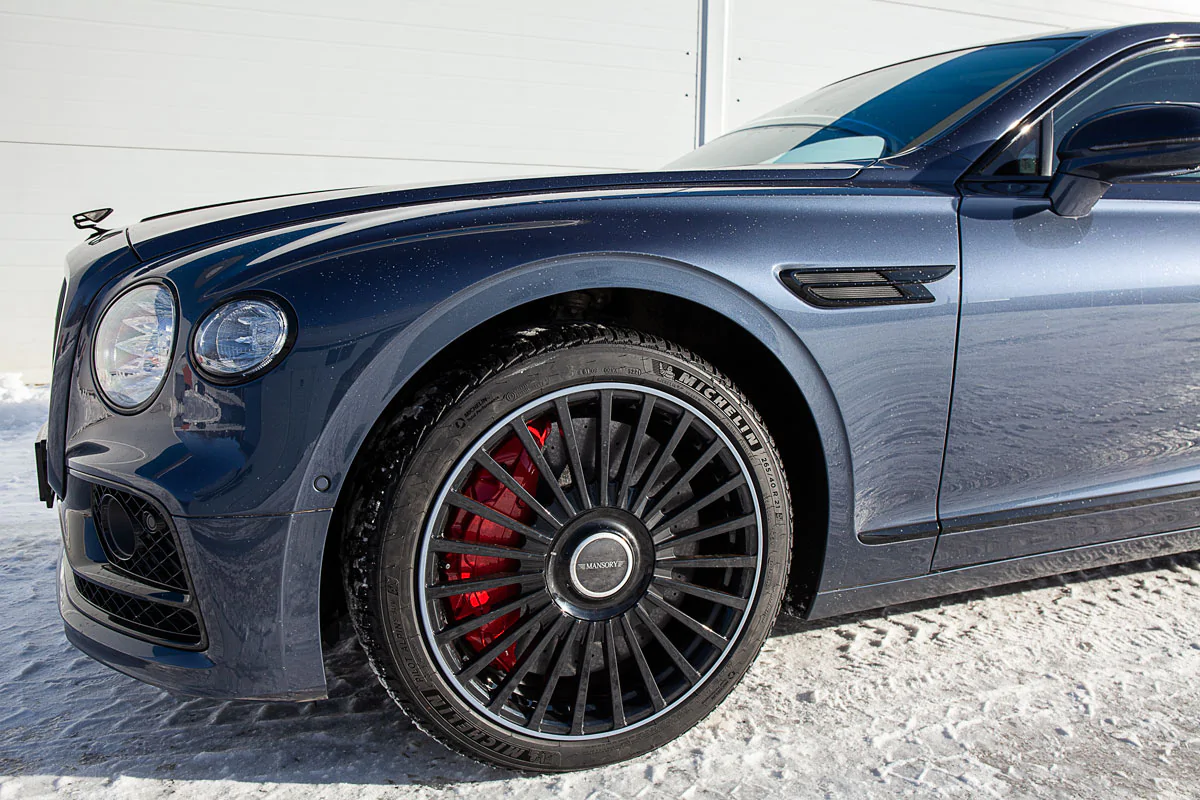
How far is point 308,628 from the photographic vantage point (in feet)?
4.53

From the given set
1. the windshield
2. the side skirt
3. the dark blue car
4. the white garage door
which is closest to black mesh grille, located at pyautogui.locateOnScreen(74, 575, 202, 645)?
the dark blue car

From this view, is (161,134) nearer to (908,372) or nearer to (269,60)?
(269,60)

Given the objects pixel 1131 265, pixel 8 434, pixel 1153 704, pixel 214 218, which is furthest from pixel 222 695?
pixel 8 434

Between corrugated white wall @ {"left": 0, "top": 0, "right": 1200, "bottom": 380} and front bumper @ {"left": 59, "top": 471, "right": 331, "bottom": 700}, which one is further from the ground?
corrugated white wall @ {"left": 0, "top": 0, "right": 1200, "bottom": 380}

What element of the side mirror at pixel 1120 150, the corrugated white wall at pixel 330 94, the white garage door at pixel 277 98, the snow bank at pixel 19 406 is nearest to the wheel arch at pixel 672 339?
the side mirror at pixel 1120 150

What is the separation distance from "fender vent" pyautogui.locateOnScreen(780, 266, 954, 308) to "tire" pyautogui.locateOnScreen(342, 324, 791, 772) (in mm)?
217

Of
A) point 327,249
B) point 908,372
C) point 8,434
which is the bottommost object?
point 8,434

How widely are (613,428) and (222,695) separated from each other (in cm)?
76

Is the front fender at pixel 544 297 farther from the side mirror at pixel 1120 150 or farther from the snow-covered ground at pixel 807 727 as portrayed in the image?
the side mirror at pixel 1120 150

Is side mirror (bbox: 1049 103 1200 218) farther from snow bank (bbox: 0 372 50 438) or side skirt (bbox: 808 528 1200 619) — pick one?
snow bank (bbox: 0 372 50 438)

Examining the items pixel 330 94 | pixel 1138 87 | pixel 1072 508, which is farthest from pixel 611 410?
pixel 330 94

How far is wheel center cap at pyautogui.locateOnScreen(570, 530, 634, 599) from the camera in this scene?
146 cm

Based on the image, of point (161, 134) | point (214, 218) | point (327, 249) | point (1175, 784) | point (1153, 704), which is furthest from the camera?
point (161, 134)

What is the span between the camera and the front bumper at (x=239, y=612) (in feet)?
4.35
